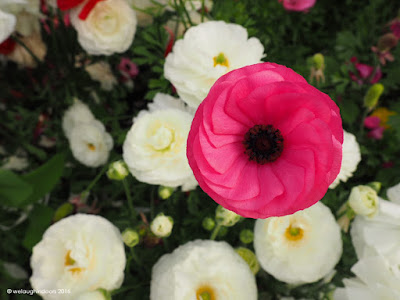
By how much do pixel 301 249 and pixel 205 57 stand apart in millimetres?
272

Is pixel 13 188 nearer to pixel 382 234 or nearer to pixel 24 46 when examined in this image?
pixel 24 46

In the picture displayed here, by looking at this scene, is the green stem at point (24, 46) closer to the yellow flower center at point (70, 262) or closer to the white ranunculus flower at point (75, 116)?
the white ranunculus flower at point (75, 116)

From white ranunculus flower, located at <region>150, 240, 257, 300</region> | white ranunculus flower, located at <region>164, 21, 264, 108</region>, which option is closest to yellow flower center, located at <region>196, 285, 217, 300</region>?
white ranunculus flower, located at <region>150, 240, 257, 300</region>

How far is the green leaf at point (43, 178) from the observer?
0.57 metres

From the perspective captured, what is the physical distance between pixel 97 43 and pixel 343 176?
0.44m

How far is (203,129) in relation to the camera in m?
0.31

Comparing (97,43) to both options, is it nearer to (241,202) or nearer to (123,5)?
(123,5)

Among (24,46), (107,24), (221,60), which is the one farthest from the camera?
(24,46)

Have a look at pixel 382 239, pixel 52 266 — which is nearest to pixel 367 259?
pixel 382 239

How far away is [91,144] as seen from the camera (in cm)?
64

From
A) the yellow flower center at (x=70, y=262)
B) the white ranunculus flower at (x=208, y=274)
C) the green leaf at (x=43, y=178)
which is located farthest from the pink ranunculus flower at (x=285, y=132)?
the green leaf at (x=43, y=178)

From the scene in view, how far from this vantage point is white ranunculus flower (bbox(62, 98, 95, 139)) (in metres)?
0.69

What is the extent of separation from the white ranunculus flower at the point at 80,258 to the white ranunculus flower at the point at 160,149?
0.09 meters

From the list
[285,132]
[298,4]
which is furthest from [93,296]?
[298,4]
